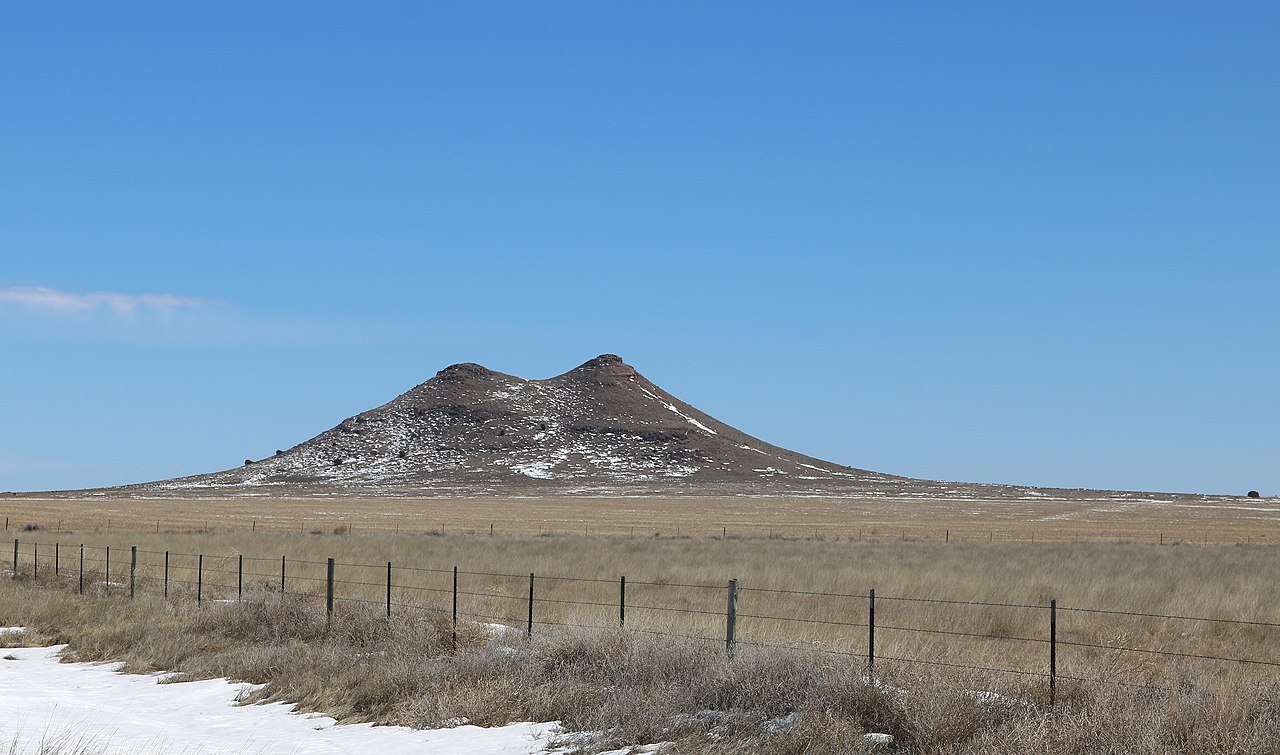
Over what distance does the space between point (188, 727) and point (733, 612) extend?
7.66m

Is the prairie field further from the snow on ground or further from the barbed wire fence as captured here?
the snow on ground

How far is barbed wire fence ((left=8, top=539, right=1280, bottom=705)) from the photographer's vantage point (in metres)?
17.3

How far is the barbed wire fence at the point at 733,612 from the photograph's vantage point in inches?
682

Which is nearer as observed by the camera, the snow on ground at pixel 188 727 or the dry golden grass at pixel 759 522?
the snow on ground at pixel 188 727

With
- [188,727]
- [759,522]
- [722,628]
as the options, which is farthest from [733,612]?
[759,522]

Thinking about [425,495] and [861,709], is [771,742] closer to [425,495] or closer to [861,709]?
[861,709]

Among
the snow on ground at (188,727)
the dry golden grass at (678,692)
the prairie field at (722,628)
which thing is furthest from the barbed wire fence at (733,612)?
the snow on ground at (188,727)

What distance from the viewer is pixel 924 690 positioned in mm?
12742

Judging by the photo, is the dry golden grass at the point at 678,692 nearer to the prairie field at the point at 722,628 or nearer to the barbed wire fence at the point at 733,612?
the prairie field at the point at 722,628

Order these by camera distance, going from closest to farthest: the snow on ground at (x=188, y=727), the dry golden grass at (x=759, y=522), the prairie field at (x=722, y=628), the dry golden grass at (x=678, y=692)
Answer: the dry golden grass at (x=678, y=692) < the prairie field at (x=722, y=628) < the snow on ground at (x=188, y=727) < the dry golden grass at (x=759, y=522)

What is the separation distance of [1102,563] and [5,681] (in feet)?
115

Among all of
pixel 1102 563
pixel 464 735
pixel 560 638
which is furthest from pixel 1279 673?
pixel 1102 563

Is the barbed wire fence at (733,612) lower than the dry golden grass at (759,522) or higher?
higher

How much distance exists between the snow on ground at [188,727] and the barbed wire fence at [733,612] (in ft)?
11.6
